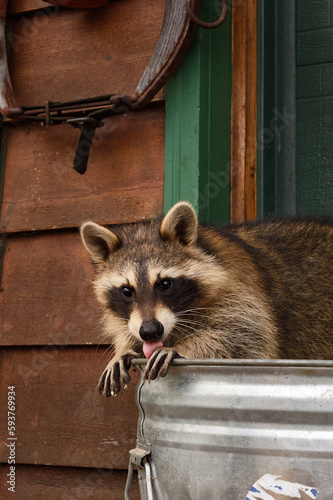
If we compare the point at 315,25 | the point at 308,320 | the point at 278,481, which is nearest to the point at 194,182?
the point at 308,320

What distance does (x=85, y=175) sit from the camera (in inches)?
135

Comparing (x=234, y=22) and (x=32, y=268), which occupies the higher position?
(x=234, y=22)

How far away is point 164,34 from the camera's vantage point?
122 inches

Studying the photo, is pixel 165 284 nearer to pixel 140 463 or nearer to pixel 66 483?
pixel 140 463

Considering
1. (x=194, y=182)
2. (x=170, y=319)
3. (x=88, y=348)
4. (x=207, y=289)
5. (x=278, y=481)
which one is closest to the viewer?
(x=278, y=481)

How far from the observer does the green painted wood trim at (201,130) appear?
3105 mm

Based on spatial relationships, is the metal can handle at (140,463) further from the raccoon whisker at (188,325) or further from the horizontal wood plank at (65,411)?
the horizontal wood plank at (65,411)

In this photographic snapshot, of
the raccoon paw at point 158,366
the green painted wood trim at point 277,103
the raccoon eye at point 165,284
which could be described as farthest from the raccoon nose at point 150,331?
the green painted wood trim at point 277,103

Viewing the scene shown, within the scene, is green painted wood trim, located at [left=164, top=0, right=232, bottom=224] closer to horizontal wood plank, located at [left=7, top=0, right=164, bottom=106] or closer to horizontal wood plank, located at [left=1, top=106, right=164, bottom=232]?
horizontal wood plank, located at [left=1, top=106, right=164, bottom=232]

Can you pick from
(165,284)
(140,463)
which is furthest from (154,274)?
(140,463)

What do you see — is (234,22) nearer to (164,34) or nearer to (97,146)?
(164,34)

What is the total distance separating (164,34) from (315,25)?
3.42ft

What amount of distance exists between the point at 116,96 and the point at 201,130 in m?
0.43

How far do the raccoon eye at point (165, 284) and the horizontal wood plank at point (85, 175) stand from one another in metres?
0.69
